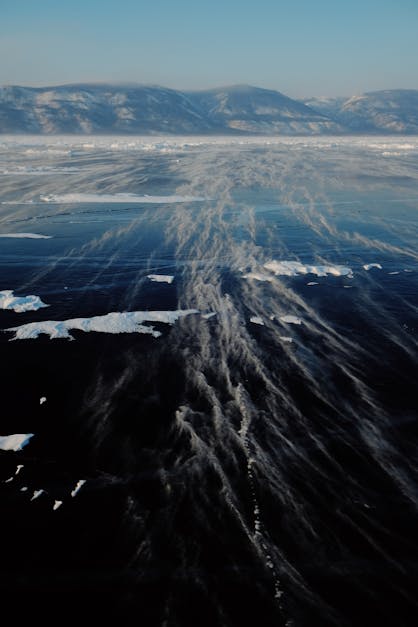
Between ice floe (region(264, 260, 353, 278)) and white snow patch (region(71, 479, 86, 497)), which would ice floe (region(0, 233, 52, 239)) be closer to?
ice floe (region(264, 260, 353, 278))

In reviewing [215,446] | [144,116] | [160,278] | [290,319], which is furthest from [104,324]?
[144,116]

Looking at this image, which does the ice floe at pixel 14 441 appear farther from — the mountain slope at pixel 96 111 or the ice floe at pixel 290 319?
the mountain slope at pixel 96 111

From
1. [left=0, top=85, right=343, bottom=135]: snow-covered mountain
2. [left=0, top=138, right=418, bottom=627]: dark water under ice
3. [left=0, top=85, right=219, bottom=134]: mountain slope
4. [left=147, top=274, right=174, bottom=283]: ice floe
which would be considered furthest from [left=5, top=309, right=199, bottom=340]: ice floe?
[left=0, top=85, right=219, bottom=134]: mountain slope

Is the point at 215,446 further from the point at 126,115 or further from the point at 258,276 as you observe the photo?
the point at 126,115

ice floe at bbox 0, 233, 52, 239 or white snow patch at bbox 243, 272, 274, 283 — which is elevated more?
white snow patch at bbox 243, 272, 274, 283

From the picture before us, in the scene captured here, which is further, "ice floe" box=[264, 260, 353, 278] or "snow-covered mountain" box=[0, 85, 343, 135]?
"snow-covered mountain" box=[0, 85, 343, 135]

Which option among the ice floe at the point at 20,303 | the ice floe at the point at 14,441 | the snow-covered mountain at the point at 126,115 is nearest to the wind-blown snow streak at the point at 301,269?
the ice floe at the point at 20,303
